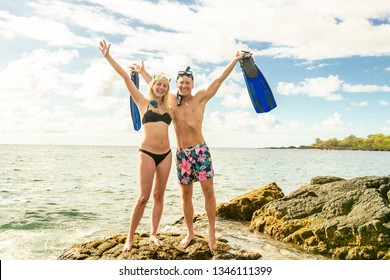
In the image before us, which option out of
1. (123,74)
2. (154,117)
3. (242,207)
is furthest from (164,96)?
(242,207)

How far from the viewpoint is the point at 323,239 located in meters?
7.24

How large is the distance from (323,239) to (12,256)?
7024mm

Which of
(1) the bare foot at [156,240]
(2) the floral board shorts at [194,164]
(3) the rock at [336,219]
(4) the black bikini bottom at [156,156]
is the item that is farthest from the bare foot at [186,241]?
(3) the rock at [336,219]

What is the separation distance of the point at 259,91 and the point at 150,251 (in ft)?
11.3

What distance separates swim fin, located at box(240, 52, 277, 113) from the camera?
6557 millimetres

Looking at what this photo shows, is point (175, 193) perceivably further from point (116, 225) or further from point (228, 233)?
point (228, 233)

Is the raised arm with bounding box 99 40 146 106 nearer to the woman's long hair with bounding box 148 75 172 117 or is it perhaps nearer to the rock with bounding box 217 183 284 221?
the woman's long hair with bounding box 148 75 172 117

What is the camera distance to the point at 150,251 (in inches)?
212

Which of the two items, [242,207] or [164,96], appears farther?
[242,207]

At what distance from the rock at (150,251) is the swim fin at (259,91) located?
8.66 ft

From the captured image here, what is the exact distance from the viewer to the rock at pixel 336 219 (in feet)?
22.4

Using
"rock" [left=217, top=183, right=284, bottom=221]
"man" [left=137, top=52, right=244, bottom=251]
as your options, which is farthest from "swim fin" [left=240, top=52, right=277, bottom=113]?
"rock" [left=217, top=183, right=284, bottom=221]

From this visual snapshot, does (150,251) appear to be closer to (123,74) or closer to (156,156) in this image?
(156,156)

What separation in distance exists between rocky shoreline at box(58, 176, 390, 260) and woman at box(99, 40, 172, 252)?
42cm
